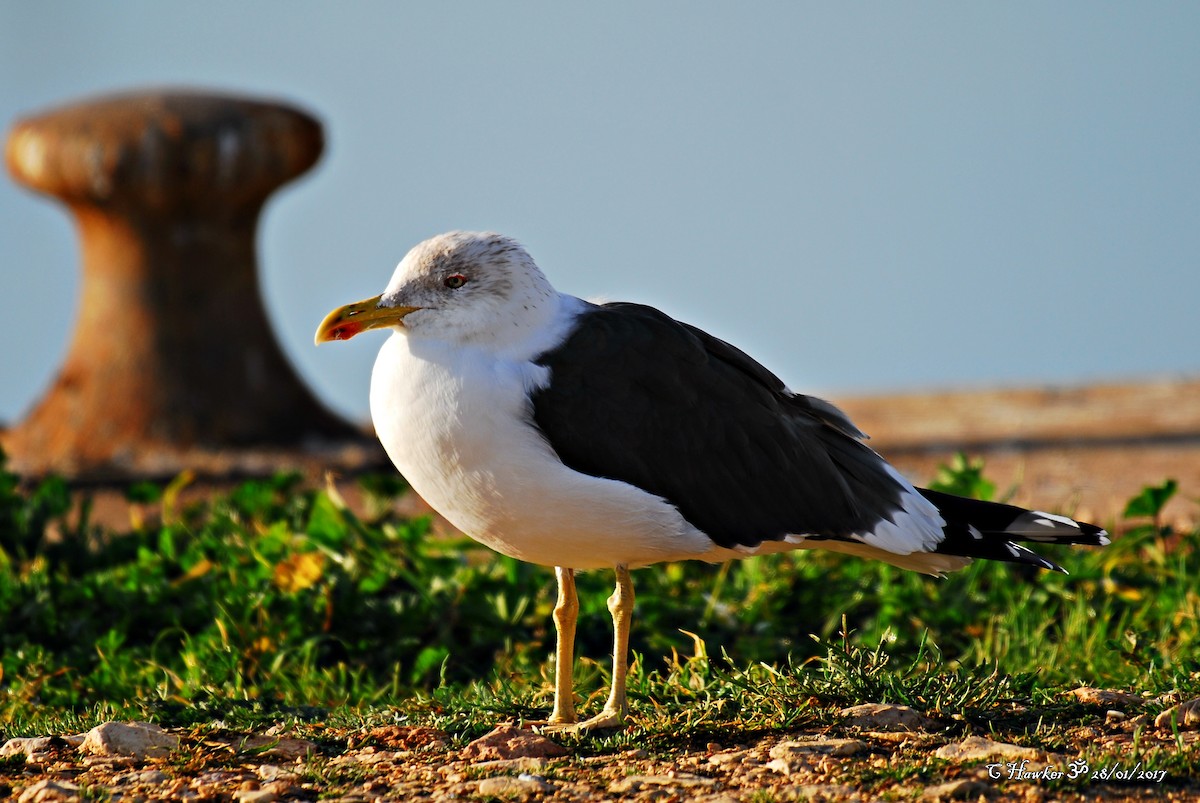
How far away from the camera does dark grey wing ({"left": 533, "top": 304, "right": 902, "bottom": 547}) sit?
396 centimetres

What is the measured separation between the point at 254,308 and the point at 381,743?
262 inches

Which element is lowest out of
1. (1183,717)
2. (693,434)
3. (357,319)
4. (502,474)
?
(1183,717)

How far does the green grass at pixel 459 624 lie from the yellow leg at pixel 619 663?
5.1 inches

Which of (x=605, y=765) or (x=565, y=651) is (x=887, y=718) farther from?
(x=565, y=651)

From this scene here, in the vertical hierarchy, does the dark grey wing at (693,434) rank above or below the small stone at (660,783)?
above

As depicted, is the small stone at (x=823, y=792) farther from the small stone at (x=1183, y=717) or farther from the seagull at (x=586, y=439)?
the small stone at (x=1183, y=717)

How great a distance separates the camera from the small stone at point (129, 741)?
3930 mm

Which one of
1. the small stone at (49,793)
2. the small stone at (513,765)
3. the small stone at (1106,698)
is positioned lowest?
the small stone at (49,793)

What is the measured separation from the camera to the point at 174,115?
9625 mm

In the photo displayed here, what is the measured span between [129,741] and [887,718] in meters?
2.06

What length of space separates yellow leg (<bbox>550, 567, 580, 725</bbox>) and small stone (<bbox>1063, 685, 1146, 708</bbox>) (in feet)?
4.69

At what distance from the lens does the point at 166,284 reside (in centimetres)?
997

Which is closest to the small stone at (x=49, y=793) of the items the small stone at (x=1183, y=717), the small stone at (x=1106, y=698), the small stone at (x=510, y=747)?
the small stone at (x=510, y=747)

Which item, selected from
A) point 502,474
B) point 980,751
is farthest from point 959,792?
point 502,474
